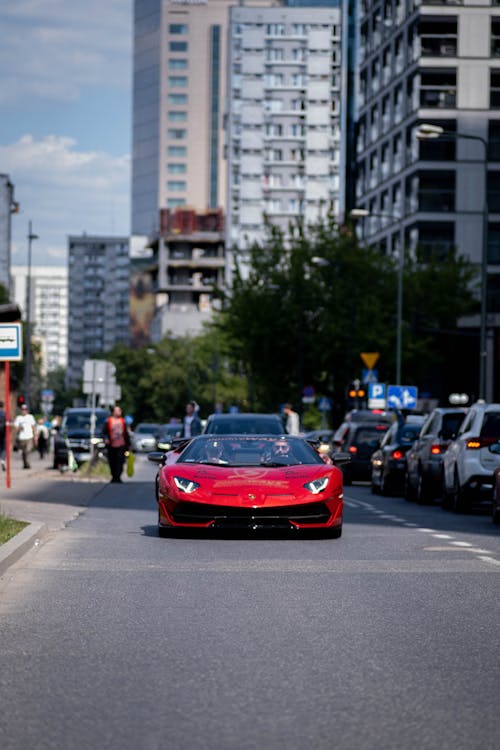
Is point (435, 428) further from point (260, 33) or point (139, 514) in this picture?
point (260, 33)

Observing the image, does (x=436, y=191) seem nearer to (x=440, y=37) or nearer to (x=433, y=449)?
(x=440, y=37)

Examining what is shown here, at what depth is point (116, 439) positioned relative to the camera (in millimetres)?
39719

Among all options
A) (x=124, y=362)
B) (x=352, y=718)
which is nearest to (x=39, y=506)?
(x=352, y=718)

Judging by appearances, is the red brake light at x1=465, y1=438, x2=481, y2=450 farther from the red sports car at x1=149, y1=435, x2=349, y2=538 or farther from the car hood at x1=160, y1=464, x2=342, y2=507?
the car hood at x1=160, y1=464, x2=342, y2=507

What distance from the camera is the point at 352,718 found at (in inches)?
292

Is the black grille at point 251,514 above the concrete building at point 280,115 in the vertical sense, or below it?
below

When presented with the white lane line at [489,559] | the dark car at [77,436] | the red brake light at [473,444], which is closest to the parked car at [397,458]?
the red brake light at [473,444]

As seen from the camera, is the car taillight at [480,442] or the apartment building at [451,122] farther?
the apartment building at [451,122]

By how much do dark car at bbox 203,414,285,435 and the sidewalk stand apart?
95.4 inches

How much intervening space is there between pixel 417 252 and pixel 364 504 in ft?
163

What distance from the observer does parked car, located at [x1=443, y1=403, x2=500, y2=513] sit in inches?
1072

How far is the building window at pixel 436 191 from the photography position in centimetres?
9069

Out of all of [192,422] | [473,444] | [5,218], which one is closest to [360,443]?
[192,422]

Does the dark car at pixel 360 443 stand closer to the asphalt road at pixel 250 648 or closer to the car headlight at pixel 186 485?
the car headlight at pixel 186 485
